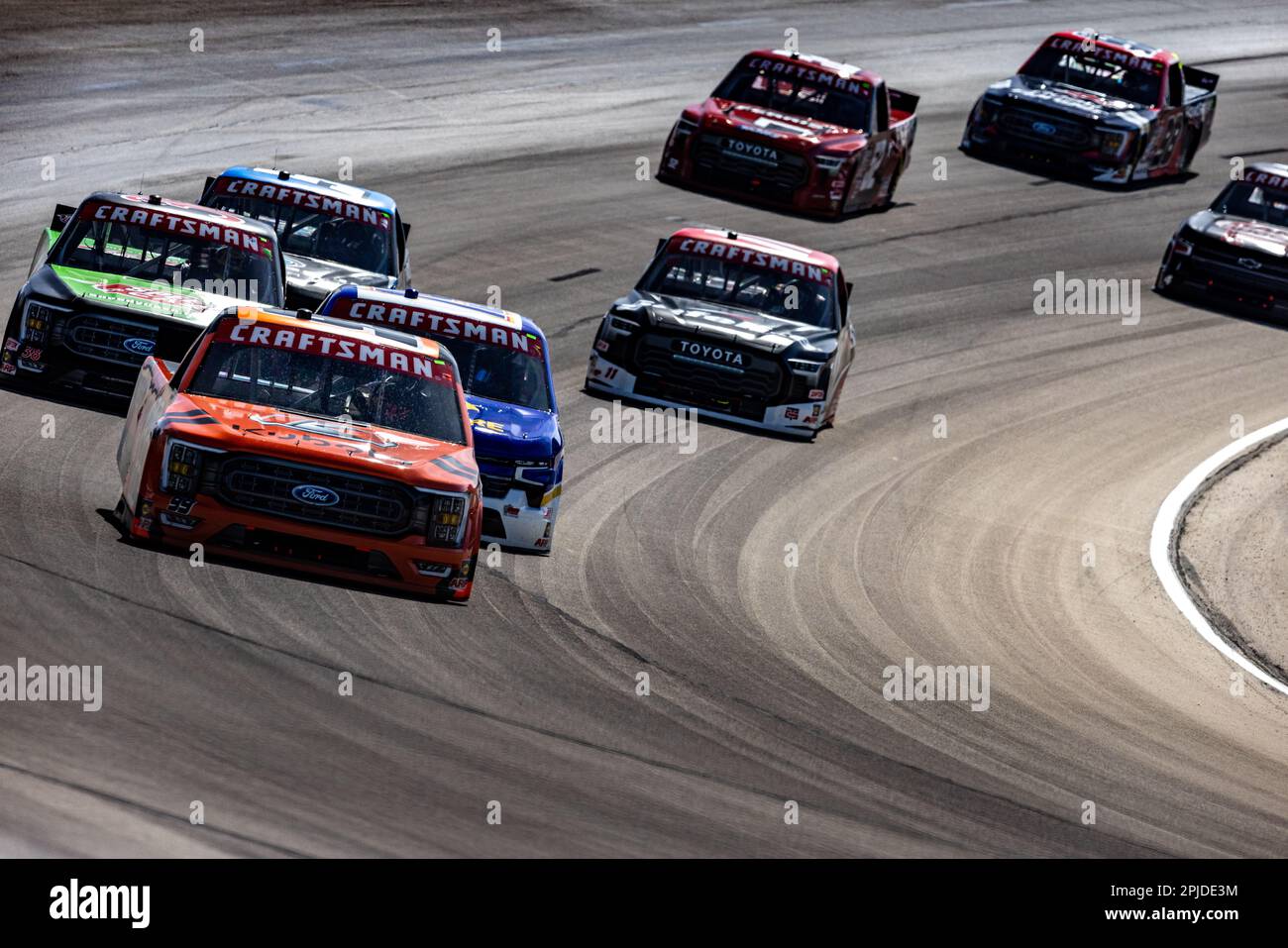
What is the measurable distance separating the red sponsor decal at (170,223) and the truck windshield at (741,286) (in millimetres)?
4209

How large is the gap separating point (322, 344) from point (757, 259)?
7.84m

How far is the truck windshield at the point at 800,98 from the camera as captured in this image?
26484 mm

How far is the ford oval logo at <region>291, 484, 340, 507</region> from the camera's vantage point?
11.5 metres

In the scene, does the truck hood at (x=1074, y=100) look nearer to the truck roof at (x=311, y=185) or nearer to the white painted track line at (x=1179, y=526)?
the white painted track line at (x=1179, y=526)

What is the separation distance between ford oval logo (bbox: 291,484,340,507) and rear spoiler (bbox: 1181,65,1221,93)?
72.5 feet

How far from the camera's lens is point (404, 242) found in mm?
19312

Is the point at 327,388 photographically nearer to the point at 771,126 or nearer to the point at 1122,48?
the point at 771,126

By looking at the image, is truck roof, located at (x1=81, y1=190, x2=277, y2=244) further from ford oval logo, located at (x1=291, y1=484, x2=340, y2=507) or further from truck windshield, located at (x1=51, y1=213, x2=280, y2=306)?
ford oval logo, located at (x1=291, y1=484, x2=340, y2=507)

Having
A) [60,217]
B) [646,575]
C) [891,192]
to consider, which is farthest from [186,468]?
[891,192]

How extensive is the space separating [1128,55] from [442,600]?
20847 mm

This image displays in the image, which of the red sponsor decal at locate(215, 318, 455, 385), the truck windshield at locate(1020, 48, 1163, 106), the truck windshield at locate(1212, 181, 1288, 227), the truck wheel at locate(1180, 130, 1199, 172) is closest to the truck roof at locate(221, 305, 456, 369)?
the red sponsor decal at locate(215, 318, 455, 385)

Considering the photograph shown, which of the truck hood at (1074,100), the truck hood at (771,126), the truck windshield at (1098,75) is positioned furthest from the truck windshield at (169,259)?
the truck windshield at (1098,75)

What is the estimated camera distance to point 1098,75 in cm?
3009
